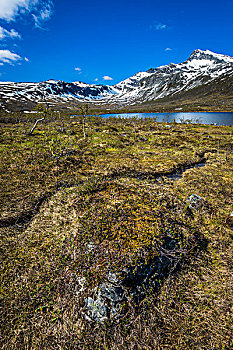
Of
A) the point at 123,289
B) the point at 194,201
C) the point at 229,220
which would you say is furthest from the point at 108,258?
the point at 229,220

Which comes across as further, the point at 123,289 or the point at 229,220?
the point at 229,220

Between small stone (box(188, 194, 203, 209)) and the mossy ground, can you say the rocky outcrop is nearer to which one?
the mossy ground

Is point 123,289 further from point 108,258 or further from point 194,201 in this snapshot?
point 194,201

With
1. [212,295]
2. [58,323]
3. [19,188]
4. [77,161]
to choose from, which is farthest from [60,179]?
[212,295]

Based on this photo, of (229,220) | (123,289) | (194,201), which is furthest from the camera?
(194,201)

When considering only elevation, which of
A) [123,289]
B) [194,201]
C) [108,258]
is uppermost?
[108,258]

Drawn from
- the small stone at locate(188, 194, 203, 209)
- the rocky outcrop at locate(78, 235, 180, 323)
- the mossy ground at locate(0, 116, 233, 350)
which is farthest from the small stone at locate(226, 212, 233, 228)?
the rocky outcrop at locate(78, 235, 180, 323)

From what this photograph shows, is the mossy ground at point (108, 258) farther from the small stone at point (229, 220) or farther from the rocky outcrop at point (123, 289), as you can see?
the small stone at point (229, 220)

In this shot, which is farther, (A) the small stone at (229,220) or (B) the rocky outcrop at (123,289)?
(A) the small stone at (229,220)

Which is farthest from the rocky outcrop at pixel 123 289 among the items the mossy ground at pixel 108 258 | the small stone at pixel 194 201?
the small stone at pixel 194 201

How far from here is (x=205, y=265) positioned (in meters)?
7.36

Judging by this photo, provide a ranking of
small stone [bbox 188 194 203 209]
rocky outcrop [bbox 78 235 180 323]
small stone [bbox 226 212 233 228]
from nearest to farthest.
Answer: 1. rocky outcrop [bbox 78 235 180 323]
2. small stone [bbox 226 212 233 228]
3. small stone [bbox 188 194 203 209]

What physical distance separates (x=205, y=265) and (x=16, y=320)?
8.04 metres

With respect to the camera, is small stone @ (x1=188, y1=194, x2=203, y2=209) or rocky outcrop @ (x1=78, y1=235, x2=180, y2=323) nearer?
rocky outcrop @ (x1=78, y1=235, x2=180, y2=323)
